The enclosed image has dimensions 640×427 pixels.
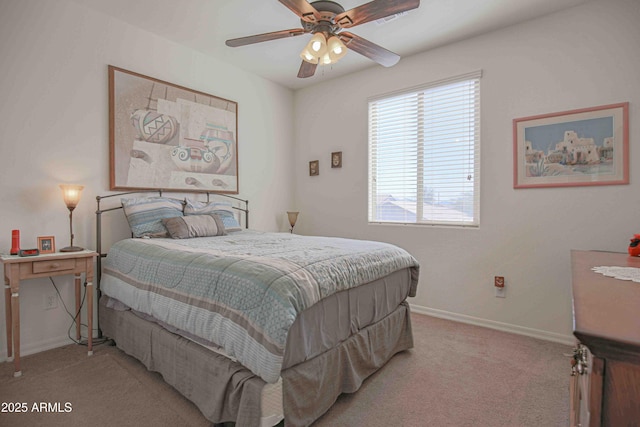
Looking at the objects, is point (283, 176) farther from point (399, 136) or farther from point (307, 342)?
point (307, 342)

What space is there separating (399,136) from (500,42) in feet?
4.11

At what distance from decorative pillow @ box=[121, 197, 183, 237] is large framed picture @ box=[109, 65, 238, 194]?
0.25 metres

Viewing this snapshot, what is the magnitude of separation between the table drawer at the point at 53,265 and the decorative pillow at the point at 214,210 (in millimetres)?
998

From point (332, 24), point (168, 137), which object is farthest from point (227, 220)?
point (332, 24)

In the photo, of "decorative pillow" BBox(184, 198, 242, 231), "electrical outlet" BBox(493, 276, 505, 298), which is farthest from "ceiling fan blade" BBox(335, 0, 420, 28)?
"electrical outlet" BBox(493, 276, 505, 298)

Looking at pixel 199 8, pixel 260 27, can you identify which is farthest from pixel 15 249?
pixel 260 27

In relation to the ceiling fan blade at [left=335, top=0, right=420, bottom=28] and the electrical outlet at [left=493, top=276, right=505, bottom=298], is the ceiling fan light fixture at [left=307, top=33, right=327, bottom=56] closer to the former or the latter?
the ceiling fan blade at [left=335, top=0, right=420, bottom=28]

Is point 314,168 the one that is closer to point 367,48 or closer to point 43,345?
point 367,48

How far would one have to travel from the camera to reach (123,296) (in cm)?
234

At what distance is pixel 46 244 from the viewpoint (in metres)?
2.40

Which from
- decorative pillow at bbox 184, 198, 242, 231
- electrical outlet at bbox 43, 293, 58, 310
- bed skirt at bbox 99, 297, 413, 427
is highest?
decorative pillow at bbox 184, 198, 242, 231

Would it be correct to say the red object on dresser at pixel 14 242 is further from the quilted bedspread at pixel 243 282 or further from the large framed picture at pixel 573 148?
the large framed picture at pixel 573 148

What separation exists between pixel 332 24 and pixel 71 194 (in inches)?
90.1

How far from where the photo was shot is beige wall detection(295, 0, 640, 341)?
99.2 inches
